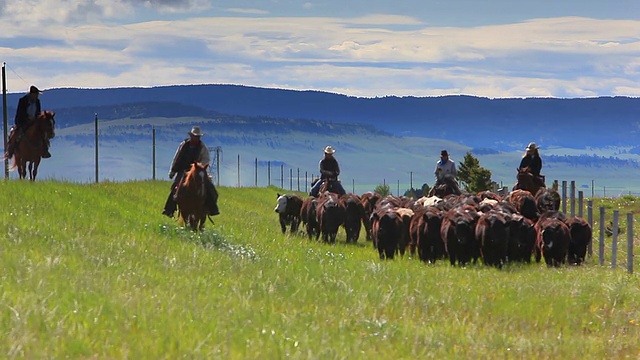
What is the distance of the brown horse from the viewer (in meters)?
19.7

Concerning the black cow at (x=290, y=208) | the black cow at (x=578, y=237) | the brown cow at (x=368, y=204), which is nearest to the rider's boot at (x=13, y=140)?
the black cow at (x=290, y=208)

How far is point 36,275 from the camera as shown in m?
9.69

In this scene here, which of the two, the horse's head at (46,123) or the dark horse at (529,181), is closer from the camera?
the horse's head at (46,123)

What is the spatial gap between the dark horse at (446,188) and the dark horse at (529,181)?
304cm

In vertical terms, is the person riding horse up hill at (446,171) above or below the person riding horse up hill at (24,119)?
below

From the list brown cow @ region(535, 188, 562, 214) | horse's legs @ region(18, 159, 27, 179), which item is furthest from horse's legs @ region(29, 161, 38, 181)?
brown cow @ region(535, 188, 562, 214)

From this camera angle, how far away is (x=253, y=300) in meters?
11.0

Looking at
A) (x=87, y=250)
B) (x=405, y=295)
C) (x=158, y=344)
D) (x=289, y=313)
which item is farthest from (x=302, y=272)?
(x=158, y=344)

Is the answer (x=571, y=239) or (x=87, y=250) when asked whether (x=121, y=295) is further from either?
(x=571, y=239)

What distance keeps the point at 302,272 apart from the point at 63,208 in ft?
18.9

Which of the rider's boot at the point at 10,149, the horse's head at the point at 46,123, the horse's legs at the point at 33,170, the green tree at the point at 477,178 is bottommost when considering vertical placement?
the green tree at the point at 477,178

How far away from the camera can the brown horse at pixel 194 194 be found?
19688mm

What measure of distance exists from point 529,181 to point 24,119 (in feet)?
42.8

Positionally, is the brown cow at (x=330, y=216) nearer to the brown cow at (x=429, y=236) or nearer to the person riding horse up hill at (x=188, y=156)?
the brown cow at (x=429, y=236)
